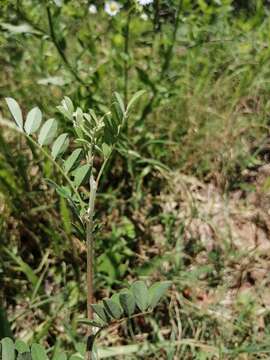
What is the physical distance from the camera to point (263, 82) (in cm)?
201

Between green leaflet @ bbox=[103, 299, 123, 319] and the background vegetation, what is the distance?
0.65m

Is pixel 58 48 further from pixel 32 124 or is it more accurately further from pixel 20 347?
pixel 20 347

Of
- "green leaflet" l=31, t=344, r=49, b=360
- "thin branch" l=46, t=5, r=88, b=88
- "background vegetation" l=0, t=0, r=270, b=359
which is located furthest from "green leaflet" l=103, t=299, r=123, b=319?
"thin branch" l=46, t=5, r=88, b=88

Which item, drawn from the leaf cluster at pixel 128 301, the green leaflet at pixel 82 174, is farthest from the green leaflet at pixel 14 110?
the leaf cluster at pixel 128 301

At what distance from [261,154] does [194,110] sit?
280mm

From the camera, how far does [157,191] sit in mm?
1863

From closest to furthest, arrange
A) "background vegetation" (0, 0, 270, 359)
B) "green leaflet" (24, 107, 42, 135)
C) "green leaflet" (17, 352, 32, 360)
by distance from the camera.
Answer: "green leaflet" (17, 352, 32, 360) < "green leaflet" (24, 107, 42, 135) < "background vegetation" (0, 0, 270, 359)

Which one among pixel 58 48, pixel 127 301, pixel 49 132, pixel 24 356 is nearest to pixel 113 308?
pixel 127 301

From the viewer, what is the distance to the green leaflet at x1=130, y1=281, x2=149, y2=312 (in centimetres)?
70

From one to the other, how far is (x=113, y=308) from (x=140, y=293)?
40 millimetres

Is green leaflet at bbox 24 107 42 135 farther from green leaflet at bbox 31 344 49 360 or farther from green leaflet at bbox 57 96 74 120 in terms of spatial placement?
green leaflet at bbox 31 344 49 360

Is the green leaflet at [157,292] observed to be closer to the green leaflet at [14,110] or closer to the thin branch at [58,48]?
the green leaflet at [14,110]

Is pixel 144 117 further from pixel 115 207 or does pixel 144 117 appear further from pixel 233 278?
pixel 233 278

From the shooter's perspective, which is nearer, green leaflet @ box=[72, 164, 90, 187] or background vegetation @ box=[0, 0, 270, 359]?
green leaflet @ box=[72, 164, 90, 187]
